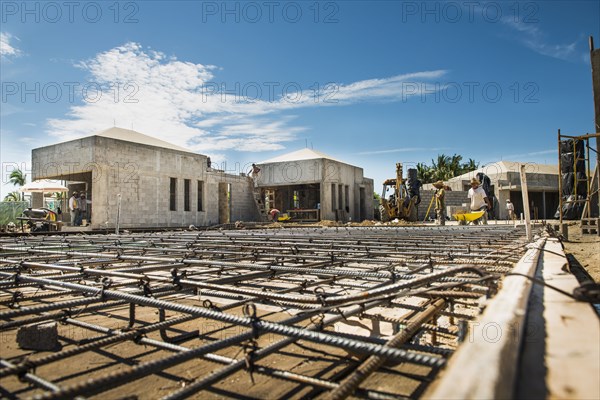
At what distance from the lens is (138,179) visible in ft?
64.7

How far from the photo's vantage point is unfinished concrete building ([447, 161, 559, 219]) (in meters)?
31.3

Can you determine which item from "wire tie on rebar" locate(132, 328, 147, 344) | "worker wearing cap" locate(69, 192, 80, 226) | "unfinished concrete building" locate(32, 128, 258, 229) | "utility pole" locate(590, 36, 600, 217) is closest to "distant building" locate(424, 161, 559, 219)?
"utility pole" locate(590, 36, 600, 217)

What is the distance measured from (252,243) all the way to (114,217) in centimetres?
1374

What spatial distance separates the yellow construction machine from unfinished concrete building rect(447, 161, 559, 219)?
8504 mm

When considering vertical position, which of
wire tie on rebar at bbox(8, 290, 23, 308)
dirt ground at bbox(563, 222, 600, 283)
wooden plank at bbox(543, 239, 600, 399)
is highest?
wooden plank at bbox(543, 239, 600, 399)

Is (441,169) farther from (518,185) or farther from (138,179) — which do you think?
(138,179)

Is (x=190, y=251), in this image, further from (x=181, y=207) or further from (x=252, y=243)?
(x=181, y=207)

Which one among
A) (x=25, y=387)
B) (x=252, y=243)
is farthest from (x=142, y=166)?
(x=25, y=387)

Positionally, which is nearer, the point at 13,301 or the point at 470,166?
the point at 13,301

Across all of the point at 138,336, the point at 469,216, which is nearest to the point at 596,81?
the point at 469,216

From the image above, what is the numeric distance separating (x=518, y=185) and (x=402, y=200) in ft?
40.5

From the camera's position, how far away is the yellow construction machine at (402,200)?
25375 mm

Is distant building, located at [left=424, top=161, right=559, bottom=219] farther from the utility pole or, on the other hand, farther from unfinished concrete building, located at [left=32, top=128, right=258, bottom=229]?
unfinished concrete building, located at [left=32, top=128, right=258, bottom=229]

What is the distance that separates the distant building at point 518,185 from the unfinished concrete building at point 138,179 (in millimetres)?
21003
